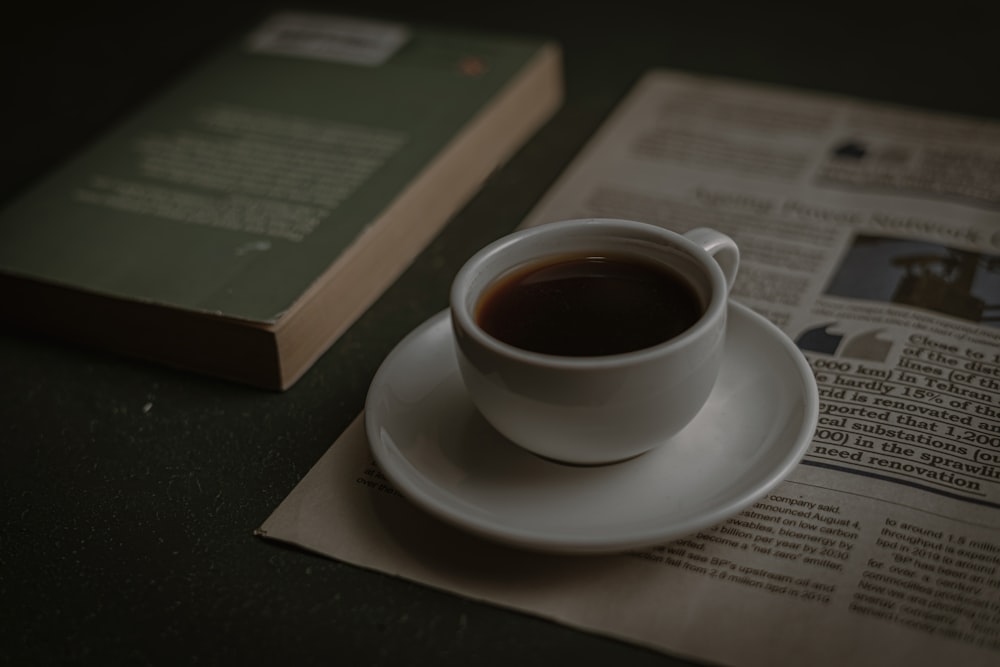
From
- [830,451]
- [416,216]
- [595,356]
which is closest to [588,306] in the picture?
[595,356]

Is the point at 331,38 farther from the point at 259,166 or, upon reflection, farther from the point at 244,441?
the point at 244,441

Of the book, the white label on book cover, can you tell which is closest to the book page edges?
the book

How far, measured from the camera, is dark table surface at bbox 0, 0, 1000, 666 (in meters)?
0.45

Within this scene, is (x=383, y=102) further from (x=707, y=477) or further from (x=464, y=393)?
(x=707, y=477)

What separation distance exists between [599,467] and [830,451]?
0.13m

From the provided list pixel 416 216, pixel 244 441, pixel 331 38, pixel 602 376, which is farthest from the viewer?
pixel 331 38

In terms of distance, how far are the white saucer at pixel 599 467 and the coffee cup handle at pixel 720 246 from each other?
37 mm

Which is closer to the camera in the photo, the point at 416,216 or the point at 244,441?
the point at 244,441

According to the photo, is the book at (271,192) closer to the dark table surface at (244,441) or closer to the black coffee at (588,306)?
the dark table surface at (244,441)

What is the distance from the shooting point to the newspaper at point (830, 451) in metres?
0.43

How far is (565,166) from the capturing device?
812 mm

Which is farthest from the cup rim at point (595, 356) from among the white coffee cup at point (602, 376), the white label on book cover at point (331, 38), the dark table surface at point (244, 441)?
the white label on book cover at point (331, 38)

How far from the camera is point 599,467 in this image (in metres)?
0.48

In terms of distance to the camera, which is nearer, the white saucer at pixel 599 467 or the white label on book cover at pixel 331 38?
the white saucer at pixel 599 467
